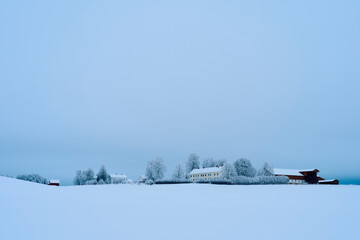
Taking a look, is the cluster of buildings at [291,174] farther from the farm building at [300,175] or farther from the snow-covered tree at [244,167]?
the snow-covered tree at [244,167]

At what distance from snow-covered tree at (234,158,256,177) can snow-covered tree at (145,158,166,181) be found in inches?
793

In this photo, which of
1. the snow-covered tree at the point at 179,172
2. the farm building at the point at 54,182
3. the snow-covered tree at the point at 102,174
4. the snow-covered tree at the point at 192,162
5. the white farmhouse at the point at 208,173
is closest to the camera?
the farm building at the point at 54,182

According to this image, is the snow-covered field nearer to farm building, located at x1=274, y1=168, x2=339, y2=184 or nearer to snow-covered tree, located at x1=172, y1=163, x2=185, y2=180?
snow-covered tree, located at x1=172, y1=163, x2=185, y2=180

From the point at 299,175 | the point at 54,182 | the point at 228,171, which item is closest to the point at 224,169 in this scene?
the point at 228,171

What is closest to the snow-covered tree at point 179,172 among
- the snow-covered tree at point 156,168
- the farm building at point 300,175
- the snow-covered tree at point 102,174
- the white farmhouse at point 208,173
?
the white farmhouse at point 208,173

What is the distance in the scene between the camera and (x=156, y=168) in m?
69.9

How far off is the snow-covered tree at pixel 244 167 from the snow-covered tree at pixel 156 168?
793 inches

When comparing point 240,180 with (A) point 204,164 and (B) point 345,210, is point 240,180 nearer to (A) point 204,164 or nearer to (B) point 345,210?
(B) point 345,210

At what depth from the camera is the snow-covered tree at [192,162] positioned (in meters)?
84.9

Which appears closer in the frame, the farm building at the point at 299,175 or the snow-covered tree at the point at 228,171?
the snow-covered tree at the point at 228,171

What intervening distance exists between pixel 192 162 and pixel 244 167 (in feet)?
82.8

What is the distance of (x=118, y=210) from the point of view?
12.9m

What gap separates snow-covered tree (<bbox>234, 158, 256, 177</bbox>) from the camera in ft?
206

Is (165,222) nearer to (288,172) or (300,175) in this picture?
(288,172)
